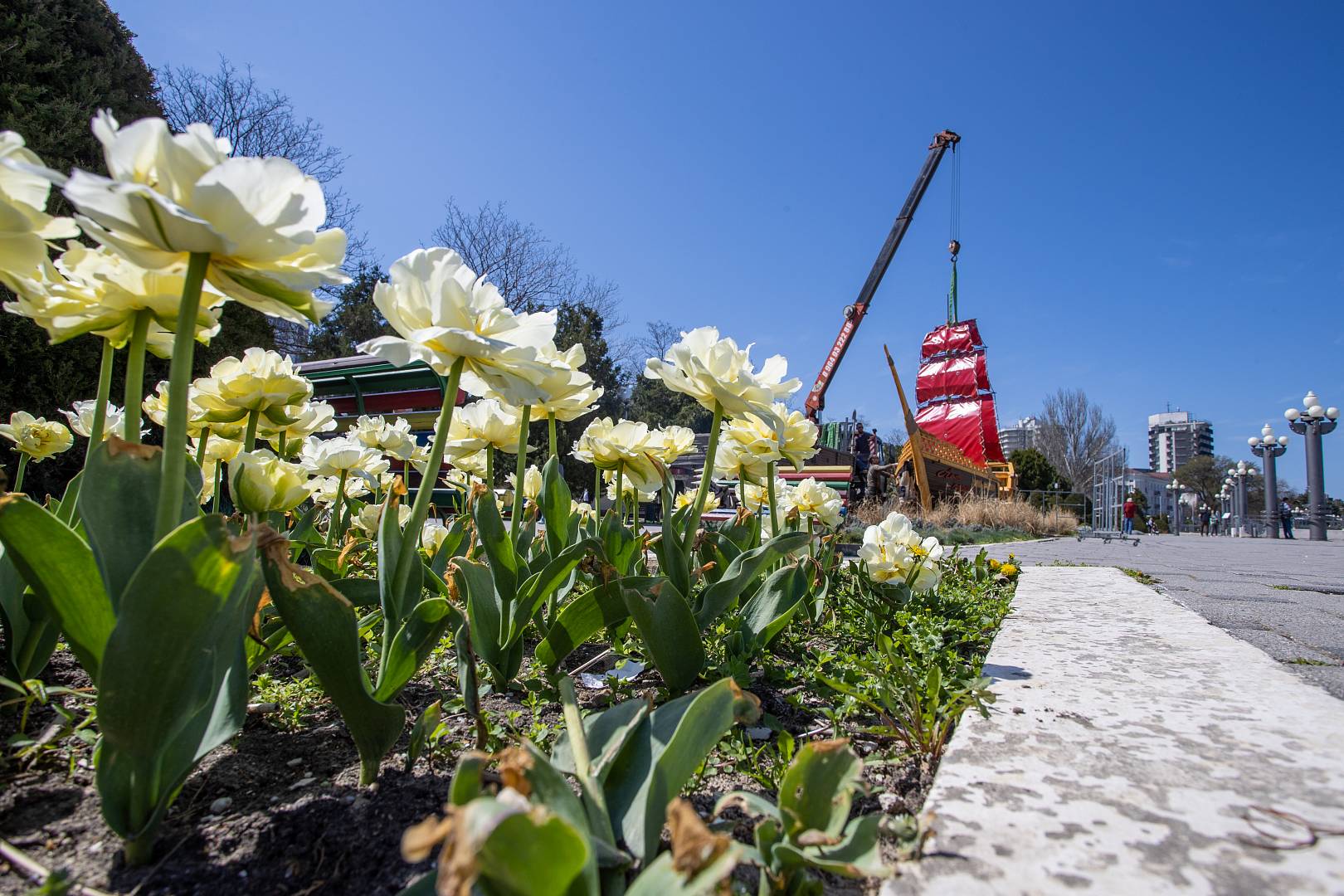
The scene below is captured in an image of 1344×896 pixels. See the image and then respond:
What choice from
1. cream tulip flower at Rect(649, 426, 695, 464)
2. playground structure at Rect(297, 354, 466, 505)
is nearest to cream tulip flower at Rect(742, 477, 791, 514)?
cream tulip flower at Rect(649, 426, 695, 464)

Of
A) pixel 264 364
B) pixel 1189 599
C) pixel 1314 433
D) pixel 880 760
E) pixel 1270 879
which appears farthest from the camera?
pixel 1314 433

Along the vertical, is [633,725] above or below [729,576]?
below

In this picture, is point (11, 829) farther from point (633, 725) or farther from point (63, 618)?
point (633, 725)

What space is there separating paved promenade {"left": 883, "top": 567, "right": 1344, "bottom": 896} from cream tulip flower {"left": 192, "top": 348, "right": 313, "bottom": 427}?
1400mm

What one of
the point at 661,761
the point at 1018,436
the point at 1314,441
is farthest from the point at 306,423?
the point at 1018,436

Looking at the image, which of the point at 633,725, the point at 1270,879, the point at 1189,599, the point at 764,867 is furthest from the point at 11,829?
the point at 1189,599

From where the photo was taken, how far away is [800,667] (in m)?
1.67

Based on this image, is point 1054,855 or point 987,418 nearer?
point 1054,855

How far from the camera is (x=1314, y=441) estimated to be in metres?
20.1

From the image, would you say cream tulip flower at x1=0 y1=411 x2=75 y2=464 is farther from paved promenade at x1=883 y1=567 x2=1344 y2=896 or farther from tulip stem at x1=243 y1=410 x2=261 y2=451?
paved promenade at x1=883 y1=567 x2=1344 y2=896

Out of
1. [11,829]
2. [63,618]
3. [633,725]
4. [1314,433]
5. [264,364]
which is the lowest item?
[11,829]

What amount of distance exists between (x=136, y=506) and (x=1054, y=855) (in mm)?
1084

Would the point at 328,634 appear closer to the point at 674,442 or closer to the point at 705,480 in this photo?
the point at 705,480

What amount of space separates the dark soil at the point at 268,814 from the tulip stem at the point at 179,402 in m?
0.37
